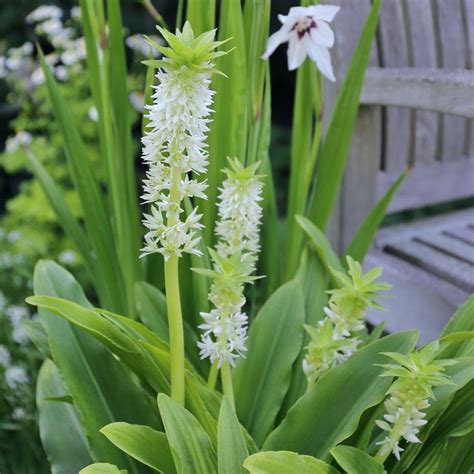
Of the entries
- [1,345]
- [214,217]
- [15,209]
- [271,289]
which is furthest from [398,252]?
[15,209]

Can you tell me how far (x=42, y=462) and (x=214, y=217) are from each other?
76 centimetres

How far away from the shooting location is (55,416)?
1.12 meters

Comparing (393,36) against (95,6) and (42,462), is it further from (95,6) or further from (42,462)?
(42,462)

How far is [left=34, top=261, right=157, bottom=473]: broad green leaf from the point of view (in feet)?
3.22

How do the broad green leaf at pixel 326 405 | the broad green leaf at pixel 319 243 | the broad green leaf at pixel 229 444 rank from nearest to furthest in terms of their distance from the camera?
the broad green leaf at pixel 229 444 → the broad green leaf at pixel 326 405 → the broad green leaf at pixel 319 243

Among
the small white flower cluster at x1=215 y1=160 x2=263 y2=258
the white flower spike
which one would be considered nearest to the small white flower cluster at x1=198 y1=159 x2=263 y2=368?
the small white flower cluster at x1=215 y1=160 x2=263 y2=258

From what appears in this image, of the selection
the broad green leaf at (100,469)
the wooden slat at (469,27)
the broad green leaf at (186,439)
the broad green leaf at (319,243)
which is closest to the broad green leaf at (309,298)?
the broad green leaf at (319,243)

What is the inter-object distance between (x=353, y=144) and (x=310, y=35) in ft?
1.38

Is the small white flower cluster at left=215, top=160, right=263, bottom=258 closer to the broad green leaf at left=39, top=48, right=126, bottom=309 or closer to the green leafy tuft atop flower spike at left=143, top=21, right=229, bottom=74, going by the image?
the green leafy tuft atop flower spike at left=143, top=21, right=229, bottom=74

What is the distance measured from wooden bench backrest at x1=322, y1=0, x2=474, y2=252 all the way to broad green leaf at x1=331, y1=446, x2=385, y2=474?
769mm

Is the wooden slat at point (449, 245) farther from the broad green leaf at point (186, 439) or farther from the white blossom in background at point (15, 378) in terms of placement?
the white blossom in background at point (15, 378)

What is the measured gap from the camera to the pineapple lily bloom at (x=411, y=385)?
0.78 meters

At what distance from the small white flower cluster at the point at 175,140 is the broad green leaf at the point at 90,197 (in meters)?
0.48

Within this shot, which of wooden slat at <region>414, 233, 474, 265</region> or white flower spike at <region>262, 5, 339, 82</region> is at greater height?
white flower spike at <region>262, 5, 339, 82</region>
